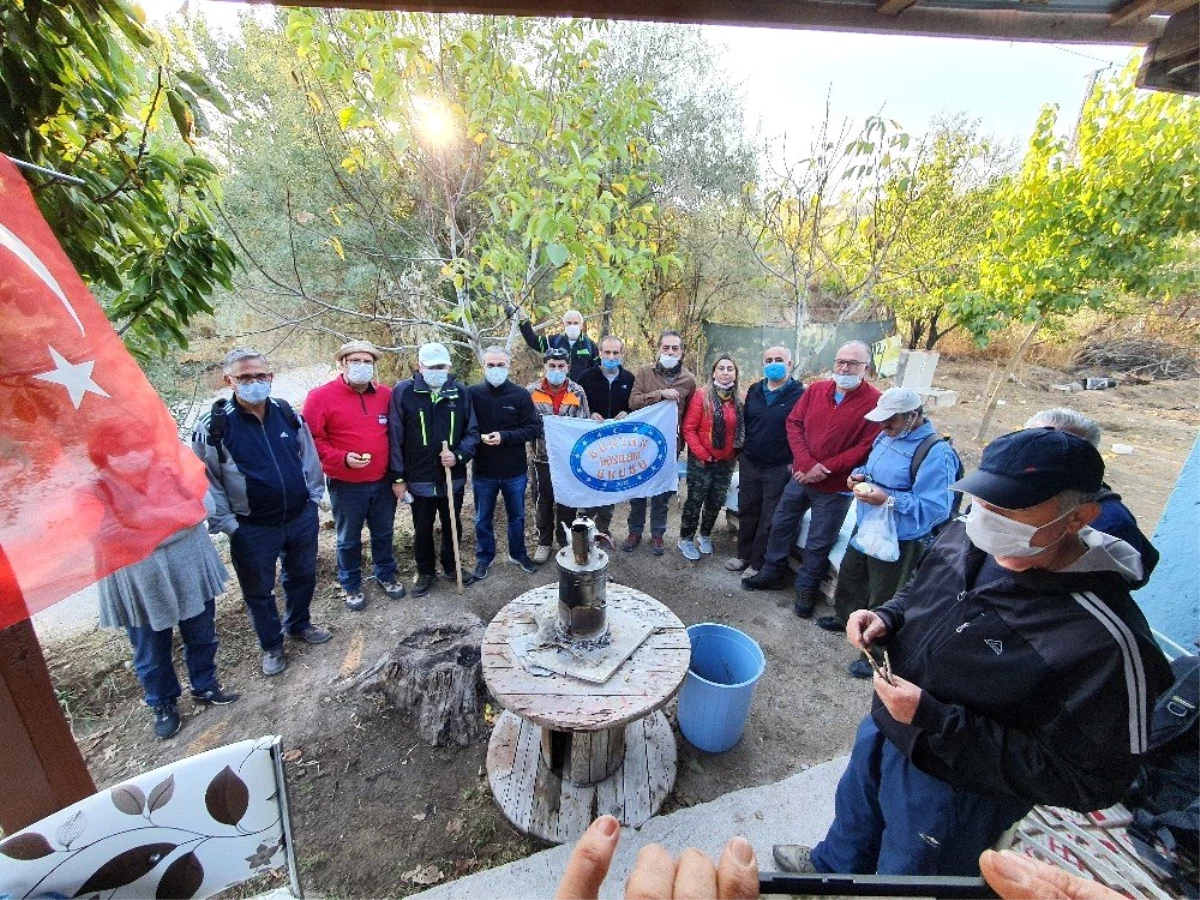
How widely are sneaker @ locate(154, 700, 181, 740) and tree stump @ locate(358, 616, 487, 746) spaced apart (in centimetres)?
116

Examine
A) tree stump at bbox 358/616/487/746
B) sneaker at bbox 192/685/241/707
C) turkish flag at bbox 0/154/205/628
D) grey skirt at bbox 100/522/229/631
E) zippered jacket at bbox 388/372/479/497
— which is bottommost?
sneaker at bbox 192/685/241/707

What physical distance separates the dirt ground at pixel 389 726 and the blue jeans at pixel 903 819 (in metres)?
1.01

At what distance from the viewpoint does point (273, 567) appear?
12.6 ft

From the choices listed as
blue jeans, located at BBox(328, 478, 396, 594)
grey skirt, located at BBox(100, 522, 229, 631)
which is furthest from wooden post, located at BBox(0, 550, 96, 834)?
blue jeans, located at BBox(328, 478, 396, 594)

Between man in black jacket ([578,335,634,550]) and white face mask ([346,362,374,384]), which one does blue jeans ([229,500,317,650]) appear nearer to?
white face mask ([346,362,374,384])

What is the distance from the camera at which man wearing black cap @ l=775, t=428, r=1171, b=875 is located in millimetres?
1516

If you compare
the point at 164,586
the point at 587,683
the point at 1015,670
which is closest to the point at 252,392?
the point at 164,586

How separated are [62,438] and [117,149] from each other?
4.92 feet

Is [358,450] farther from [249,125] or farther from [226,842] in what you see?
[249,125]

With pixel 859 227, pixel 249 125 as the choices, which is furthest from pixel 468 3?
pixel 249 125

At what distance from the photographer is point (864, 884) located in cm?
98

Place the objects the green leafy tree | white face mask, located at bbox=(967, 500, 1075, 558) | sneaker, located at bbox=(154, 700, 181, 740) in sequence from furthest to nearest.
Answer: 1. sneaker, located at bbox=(154, 700, 181, 740)
2. the green leafy tree
3. white face mask, located at bbox=(967, 500, 1075, 558)

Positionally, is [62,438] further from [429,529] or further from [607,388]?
[607,388]

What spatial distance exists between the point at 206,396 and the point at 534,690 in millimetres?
7151
